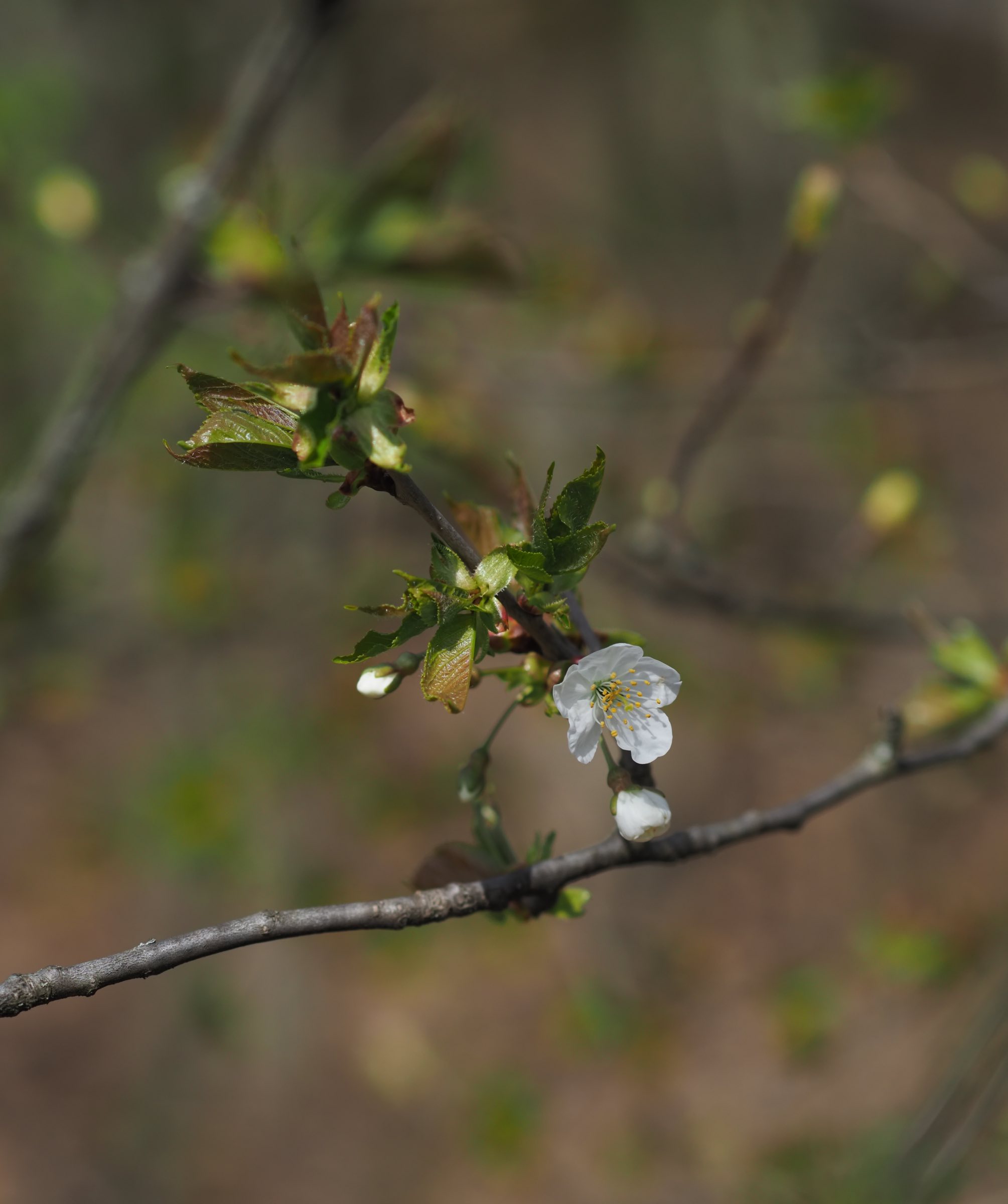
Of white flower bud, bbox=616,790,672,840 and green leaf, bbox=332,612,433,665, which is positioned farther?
white flower bud, bbox=616,790,672,840

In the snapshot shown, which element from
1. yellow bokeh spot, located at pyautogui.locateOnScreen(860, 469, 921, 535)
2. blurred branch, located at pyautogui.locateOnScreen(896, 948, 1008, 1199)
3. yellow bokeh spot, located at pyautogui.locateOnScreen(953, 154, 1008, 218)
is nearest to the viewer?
blurred branch, located at pyautogui.locateOnScreen(896, 948, 1008, 1199)

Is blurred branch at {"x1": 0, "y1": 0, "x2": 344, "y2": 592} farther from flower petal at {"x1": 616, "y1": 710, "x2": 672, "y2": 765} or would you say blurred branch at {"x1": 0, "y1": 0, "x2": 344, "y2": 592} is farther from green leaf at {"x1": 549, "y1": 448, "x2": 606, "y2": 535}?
flower petal at {"x1": 616, "y1": 710, "x2": 672, "y2": 765}

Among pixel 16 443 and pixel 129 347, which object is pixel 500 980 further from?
pixel 129 347

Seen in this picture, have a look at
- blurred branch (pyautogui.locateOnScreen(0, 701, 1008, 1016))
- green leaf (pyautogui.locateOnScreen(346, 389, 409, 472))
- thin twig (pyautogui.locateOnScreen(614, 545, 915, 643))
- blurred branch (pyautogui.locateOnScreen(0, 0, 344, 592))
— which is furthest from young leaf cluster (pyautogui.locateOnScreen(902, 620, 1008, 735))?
blurred branch (pyautogui.locateOnScreen(0, 0, 344, 592))

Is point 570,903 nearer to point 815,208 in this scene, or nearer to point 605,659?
point 605,659

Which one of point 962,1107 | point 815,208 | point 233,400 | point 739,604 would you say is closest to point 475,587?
point 233,400

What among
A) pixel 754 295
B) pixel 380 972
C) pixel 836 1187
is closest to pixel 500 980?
pixel 380 972
